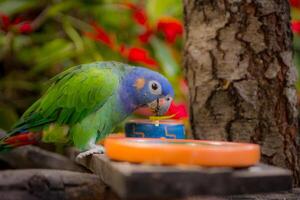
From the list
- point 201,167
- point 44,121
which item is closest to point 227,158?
point 201,167

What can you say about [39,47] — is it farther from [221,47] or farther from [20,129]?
[221,47]

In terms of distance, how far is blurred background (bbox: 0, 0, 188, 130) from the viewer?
2467 millimetres

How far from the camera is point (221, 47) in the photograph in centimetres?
164

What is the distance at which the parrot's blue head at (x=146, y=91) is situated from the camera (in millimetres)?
1606

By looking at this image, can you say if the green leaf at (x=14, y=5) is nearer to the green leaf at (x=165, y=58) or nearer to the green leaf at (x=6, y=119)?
the green leaf at (x=6, y=119)

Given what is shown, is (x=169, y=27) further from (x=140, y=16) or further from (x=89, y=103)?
(x=89, y=103)

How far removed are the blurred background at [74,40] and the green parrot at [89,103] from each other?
699 millimetres

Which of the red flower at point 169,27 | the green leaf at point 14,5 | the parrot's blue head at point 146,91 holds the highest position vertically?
the green leaf at point 14,5

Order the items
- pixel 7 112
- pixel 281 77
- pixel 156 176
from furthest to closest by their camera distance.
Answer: pixel 7 112 → pixel 281 77 → pixel 156 176

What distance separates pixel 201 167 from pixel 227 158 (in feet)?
0.18

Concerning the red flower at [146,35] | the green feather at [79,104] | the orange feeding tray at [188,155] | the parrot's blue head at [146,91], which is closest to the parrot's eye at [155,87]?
the parrot's blue head at [146,91]

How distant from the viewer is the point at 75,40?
8.40ft

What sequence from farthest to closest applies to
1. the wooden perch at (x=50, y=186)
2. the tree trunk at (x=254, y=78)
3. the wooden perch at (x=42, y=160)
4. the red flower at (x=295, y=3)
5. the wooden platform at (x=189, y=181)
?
the red flower at (x=295, y=3), the wooden perch at (x=42, y=160), the tree trunk at (x=254, y=78), the wooden perch at (x=50, y=186), the wooden platform at (x=189, y=181)

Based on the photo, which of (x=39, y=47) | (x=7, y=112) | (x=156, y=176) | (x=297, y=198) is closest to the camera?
(x=156, y=176)
